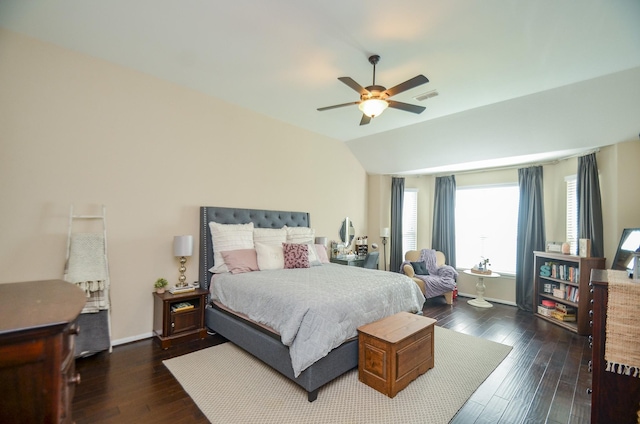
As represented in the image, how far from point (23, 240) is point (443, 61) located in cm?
445

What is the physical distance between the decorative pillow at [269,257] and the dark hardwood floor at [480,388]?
1012mm

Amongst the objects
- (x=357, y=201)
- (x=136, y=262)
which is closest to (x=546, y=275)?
(x=357, y=201)

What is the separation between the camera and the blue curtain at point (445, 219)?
19.3ft

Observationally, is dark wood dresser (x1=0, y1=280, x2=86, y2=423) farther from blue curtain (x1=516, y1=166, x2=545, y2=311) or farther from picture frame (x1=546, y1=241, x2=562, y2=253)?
blue curtain (x1=516, y1=166, x2=545, y2=311)

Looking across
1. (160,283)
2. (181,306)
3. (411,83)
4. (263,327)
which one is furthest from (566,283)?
(160,283)

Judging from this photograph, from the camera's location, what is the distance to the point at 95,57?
2.97m

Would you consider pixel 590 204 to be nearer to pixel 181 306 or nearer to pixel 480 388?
pixel 480 388

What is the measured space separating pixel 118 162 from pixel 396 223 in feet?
16.8

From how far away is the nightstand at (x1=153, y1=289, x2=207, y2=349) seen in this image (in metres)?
3.09

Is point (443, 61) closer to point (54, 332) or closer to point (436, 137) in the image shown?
point (436, 137)

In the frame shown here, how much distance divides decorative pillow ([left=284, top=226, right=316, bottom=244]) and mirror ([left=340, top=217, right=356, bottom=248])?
137 cm

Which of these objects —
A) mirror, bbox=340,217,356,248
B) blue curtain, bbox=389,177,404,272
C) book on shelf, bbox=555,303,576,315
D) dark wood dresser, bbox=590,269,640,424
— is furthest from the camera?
blue curtain, bbox=389,177,404,272

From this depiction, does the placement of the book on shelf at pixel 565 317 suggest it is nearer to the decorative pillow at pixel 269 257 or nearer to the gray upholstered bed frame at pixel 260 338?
the gray upholstered bed frame at pixel 260 338

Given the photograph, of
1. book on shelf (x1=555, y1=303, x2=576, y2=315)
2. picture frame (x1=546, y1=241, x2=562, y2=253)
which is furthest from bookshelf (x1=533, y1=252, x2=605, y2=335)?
picture frame (x1=546, y1=241, x2=562, y2=253)
